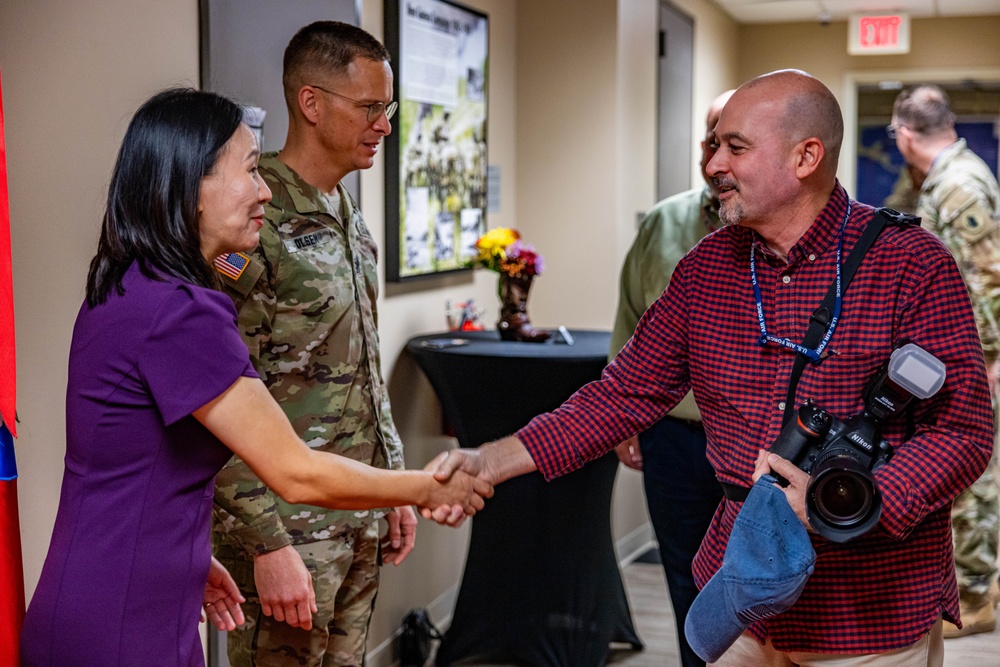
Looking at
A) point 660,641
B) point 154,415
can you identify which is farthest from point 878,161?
point 154,415

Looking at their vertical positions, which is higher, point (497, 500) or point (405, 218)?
point (405, 218)

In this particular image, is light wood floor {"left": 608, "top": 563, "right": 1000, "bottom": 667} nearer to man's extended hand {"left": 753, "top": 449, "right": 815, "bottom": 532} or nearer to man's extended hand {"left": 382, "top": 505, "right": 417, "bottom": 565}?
man's extended hand {"left": 382, "top": 505, "right": 417, "bottom": 565}

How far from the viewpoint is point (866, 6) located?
7133 mm

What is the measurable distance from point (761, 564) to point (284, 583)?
34.9 inches

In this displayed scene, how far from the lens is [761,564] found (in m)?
1.63

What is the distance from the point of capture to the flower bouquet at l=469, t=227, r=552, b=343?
3.64 meters

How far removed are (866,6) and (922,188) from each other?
3.21 meters

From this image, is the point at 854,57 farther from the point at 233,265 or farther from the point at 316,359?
the point at 233,265

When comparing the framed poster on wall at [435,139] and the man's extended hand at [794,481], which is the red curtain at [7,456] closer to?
the man's extended hand at [794,481]

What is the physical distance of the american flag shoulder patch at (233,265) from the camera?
204 cm

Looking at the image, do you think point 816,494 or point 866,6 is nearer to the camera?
point 816,494

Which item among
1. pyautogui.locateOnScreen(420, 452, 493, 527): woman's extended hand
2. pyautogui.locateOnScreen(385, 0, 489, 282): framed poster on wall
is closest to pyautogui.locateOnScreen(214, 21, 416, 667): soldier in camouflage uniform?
pyautogui.locateOnScreen(420, 452, 493, 527): woman's extended hand

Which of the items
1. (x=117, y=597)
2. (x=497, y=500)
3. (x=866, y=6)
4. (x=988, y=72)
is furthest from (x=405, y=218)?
(x=988, y=72)

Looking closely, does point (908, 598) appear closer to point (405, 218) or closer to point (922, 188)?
point (405, 218)
